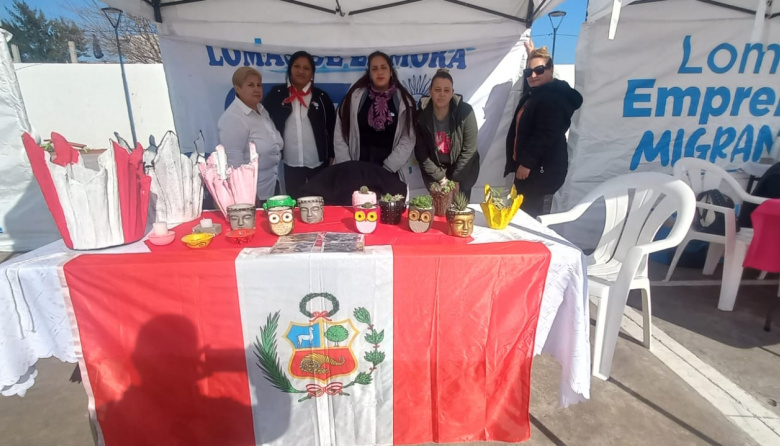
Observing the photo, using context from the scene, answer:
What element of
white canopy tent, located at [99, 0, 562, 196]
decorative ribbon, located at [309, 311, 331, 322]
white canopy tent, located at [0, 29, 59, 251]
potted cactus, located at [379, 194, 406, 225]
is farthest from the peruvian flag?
white canopy tent, located at [0, 29, 59, 251]

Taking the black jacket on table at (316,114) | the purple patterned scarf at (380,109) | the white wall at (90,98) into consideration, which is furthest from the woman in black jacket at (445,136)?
the white wall at (90,98)

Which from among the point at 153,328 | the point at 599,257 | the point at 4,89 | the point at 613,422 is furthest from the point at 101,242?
the point at 4,89

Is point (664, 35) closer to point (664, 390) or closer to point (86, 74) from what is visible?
point (664, 390)

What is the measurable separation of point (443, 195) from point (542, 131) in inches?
60.2

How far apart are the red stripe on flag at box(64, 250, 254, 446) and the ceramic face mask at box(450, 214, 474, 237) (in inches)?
33.5

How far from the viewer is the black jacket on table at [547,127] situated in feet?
9.32

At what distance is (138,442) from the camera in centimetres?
146

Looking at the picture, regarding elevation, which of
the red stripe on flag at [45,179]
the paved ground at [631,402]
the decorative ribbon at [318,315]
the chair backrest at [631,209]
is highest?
the red stripe on flag at [45,179]

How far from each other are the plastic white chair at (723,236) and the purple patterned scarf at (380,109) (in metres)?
2.43

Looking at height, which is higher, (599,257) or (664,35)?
(664,35)

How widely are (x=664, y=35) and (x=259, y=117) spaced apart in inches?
138

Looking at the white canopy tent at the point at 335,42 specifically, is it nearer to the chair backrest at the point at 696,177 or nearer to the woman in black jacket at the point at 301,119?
the woman in black jacket at the point at 301,119

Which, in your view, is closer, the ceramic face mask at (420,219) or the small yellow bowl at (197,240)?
the small yellow bowl at (197,240)

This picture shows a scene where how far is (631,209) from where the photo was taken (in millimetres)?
2307
